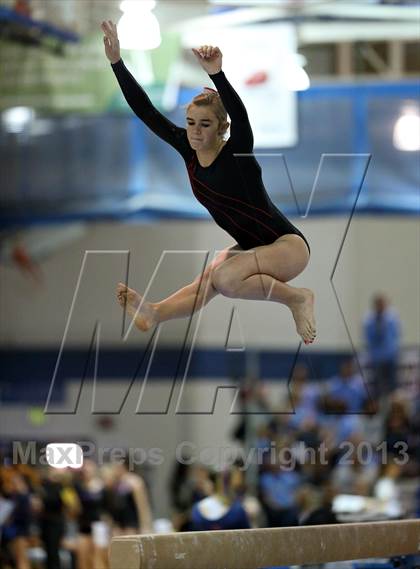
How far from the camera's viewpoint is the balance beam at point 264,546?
398cm

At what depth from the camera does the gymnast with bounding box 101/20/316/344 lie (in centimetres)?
466

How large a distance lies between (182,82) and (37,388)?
2.79 metres

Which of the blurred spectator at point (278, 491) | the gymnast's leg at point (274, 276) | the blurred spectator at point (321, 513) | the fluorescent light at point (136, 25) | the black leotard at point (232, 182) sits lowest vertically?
the blurred spectator at point (278, 491)

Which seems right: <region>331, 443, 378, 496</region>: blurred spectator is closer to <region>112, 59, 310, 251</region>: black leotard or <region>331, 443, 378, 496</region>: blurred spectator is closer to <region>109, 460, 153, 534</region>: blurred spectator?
<region>109, 460, 153, 534</region>: blurred spectator

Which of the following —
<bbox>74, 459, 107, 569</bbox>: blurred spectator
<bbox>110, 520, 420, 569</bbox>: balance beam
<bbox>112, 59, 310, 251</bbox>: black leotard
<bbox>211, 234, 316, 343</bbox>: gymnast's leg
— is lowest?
<bbox>74, 459, 107, 569</bbox>: blurred spectator

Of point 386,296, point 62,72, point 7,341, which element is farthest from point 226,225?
point 386,296

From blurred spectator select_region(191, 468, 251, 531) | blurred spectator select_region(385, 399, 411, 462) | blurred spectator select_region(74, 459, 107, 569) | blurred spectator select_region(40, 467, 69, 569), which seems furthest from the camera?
blurred spectator select_region(74, 459, 107, 569)

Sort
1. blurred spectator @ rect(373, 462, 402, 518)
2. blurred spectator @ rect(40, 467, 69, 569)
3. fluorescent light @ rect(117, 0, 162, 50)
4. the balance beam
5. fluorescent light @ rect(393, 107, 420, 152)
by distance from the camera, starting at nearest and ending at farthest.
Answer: the balance beam
fluorescent light @ rect(117, 0, 162, 50)
fluorescent light @ rect(393, 107, 420, 152)
blurred spectator @ rect(40, 467, 69, 569)
blurred spectator @ rect(373, 462, 402, 518)

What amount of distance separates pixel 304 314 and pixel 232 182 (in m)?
0.56

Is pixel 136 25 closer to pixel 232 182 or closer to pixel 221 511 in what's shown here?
pixel 232 182

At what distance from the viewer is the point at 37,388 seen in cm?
892

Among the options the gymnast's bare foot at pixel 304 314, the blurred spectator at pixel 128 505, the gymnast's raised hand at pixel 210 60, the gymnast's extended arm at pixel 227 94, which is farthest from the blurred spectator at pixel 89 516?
the gymnast's raised hand at pixel 210 60

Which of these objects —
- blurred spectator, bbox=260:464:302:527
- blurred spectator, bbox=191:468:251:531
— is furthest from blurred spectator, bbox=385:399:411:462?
blurred spectator, bbox=191:468:251:531

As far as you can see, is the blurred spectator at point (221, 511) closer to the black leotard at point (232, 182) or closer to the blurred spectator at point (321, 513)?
the blurred spectator at point (321, 513)
